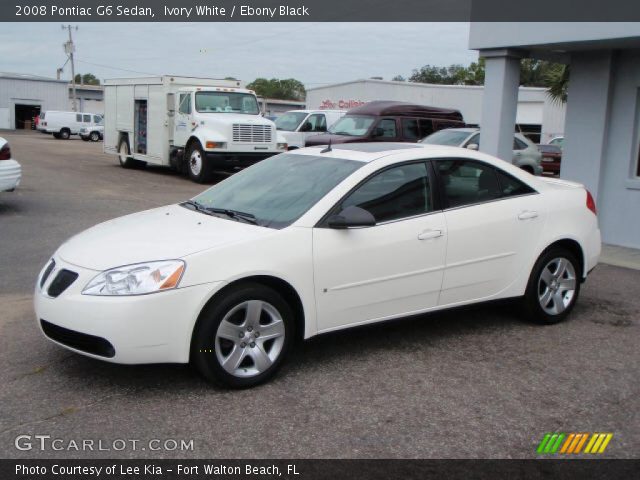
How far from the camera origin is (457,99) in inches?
1519

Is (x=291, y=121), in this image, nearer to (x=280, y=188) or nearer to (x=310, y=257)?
(x=280, y=188)

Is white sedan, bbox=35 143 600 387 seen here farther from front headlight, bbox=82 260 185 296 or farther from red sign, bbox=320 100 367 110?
red sign, bbox=320 100 367 110

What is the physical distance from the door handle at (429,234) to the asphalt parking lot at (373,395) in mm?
723

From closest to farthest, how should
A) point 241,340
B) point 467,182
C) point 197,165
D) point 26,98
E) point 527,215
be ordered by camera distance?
point 241,340, point 467,182, point 527,215, point 197,165, point 26,98

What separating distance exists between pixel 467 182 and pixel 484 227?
0.40 m

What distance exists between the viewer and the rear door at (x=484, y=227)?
5.34m

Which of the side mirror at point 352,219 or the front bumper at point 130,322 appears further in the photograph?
the side mirror at point 352,219

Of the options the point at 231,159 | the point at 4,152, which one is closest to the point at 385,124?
the point at 231,159

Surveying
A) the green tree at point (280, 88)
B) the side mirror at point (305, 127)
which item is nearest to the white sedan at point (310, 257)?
the side mirror at point (305, 127)

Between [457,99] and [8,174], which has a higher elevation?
[457,99]

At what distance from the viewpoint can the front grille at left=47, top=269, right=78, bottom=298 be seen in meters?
4.32
